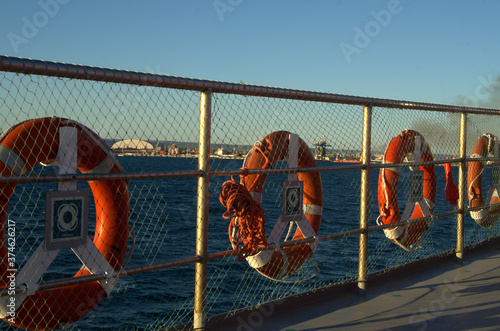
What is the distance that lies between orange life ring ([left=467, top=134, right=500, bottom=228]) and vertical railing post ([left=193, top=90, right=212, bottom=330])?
4047 mm

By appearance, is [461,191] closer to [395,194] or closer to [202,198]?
[395,194]

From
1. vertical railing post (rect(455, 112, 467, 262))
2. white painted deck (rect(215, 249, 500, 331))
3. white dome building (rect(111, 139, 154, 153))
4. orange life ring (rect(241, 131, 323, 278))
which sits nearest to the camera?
white dome building (rect(111, 139, 154, 153))

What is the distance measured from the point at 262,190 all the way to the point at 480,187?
3.67 m

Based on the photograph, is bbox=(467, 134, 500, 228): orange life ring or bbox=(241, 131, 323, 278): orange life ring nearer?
bbox=(241, 131, 323, 278): orange life ring

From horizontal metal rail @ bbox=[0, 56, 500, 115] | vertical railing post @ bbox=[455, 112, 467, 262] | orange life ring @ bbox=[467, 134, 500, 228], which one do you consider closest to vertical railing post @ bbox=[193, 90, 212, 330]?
horizontal metal rail @ bbox=[0, 56, 500, 115]

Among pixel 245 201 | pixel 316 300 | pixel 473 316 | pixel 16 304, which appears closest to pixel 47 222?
pixel 16 304

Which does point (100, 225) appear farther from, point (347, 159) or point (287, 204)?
point (347, 159)

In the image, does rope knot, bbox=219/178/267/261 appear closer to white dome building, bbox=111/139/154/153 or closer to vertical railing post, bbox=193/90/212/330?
vertical railing post, bbox=193/90/212/330

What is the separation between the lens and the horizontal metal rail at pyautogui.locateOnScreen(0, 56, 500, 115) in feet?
7.29

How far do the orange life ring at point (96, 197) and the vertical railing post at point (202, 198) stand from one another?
1.33 ft

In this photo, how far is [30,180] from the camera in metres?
2.29

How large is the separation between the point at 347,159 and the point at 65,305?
2.56 meters

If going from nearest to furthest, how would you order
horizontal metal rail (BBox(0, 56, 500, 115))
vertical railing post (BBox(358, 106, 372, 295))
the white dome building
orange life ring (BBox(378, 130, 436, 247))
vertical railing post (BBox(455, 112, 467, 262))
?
horizontal metal rail (BBox(0, 56, 500, 115)), the white dome building, vertical railing post (BBox(358, 106, 372, 295)), orange life ring (BBox(378, 130, 436, 247)), vertical railing post (BBox(455, 112, 467, 262))

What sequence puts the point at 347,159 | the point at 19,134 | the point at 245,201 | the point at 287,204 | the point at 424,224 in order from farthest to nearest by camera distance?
the point at 424,224
the point at 347,159
the point at 287,204
the point at 245,201
the point at 19,134
